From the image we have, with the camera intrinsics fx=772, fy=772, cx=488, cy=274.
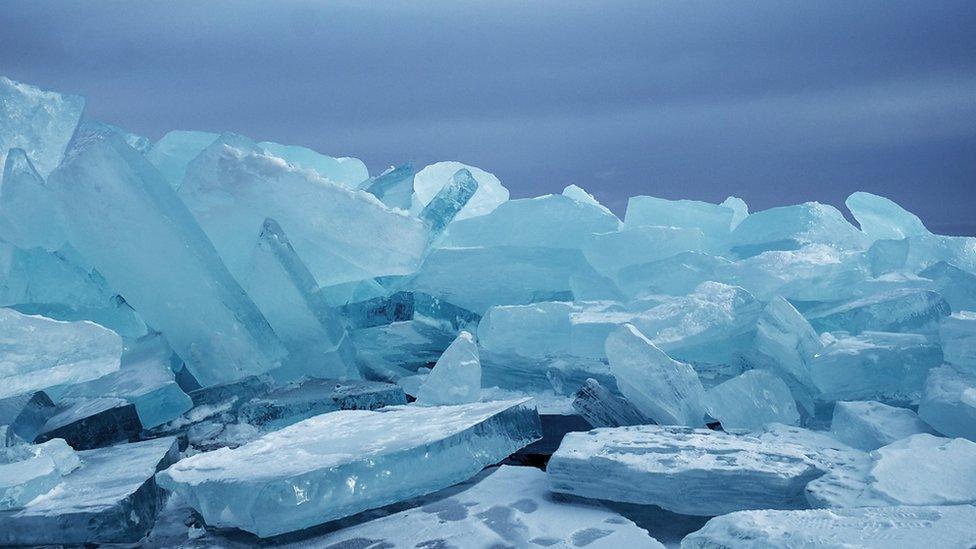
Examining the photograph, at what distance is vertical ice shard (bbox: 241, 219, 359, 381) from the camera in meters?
2.67

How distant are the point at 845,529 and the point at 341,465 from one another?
95 cm

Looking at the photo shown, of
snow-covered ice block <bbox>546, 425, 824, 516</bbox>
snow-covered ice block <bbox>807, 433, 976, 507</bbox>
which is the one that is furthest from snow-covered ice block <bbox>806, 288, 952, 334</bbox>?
snow-covered ice block <bbox>546, 425, 824, 516</bbox>

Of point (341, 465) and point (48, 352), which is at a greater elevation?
point (48, 352)

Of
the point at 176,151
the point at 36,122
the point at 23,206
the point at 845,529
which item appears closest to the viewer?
the point at 845,529

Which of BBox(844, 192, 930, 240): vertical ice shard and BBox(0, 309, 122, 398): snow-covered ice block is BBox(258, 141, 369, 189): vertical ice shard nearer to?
BBox(0, 309, 122, 398): snow-covered ice block

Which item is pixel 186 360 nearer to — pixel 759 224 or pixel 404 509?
pixel 404 509

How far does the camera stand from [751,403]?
2270 mm

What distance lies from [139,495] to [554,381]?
1.47 meters

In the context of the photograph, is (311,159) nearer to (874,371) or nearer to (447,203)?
(447,203)

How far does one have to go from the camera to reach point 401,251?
9.99 ft

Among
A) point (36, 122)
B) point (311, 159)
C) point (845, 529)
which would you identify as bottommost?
point (845, 529)

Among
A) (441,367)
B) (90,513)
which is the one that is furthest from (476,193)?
(90,513)

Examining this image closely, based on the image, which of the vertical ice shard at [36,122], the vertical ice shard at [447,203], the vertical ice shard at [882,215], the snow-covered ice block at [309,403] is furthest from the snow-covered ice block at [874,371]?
the vertical ice shard at [36,122]

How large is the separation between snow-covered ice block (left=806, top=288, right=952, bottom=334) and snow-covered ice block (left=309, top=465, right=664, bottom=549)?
177 centimetres
